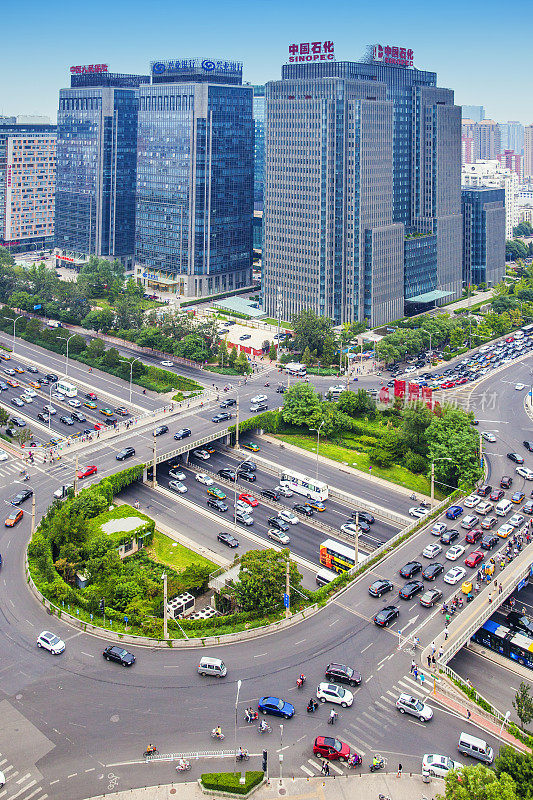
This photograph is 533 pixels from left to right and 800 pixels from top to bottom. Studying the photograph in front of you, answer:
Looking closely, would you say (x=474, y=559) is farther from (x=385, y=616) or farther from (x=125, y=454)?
(x=125, y=454)

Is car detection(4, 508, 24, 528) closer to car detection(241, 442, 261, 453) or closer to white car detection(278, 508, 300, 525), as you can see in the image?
white car detection(278, 508, 300, 525)

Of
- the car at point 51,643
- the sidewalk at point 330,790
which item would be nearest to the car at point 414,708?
the sidewalk at point 330,790

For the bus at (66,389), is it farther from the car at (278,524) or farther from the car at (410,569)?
the car at (410,569)

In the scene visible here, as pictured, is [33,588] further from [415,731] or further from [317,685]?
[415,731]

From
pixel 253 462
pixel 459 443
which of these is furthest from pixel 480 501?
pixel 253 462

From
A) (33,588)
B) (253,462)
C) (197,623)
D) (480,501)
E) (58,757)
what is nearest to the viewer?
(58,757)

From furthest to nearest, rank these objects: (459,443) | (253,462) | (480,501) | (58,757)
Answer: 1. (253,462)
2. (459,443)
3. (480,501)
4. (58,757)
